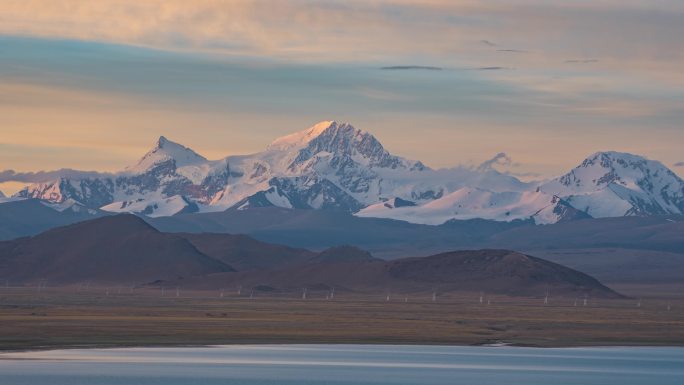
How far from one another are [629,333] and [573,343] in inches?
642

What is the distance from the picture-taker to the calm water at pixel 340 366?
302 ft

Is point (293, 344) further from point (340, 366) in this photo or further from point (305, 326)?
point (340, 366)

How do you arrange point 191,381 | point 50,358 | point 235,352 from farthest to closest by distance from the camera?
point 235,352
point 50,358
point 191,381

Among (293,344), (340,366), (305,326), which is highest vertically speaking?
(305,326)

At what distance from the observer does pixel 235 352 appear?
4461 inches

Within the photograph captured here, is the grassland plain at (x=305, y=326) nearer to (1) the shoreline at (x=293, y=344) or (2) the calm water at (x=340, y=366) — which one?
(1) the shoreline at (x=293, y=344)

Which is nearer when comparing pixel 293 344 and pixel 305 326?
pixel 293 344

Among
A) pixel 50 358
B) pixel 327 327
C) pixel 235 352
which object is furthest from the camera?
pixel 327 327

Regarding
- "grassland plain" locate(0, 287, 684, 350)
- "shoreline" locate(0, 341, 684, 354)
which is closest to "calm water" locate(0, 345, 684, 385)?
"shoreline" locate(0, 341, 684, 354)

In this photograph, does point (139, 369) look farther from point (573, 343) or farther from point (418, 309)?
point (418, 309)

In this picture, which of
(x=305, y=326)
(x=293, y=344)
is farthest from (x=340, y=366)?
(x=305, y=326)

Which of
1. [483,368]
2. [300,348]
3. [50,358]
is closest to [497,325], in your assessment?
[300,348]

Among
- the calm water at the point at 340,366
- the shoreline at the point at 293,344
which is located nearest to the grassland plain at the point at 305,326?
the shoreline at the point at 293,344

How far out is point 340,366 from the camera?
337 feet
